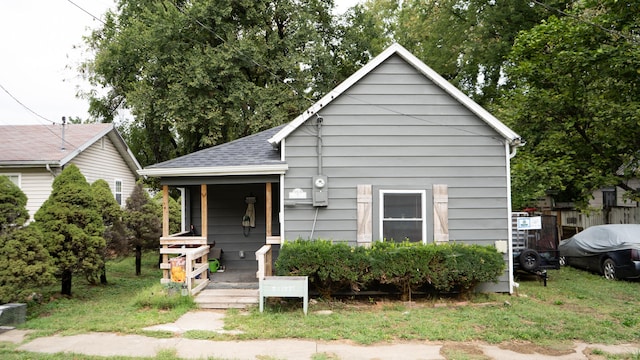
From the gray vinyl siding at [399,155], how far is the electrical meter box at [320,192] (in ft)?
0.47

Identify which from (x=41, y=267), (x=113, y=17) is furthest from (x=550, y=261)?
(x=113, y=17)

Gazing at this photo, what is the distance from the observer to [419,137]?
8.41 meters

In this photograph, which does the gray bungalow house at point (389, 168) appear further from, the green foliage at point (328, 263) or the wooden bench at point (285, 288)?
the wooden bench at point (285, 288)

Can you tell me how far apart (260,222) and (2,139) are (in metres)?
12.0

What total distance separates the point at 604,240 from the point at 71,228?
40.2ft

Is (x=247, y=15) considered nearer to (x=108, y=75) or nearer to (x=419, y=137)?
(x=108, y=75)

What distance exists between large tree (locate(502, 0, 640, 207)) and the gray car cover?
207 cm

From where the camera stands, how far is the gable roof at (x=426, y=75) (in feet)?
27.0

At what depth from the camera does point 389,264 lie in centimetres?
746

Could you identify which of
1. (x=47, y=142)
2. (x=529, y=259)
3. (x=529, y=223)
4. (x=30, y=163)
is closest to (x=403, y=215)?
(x=529, y=223)

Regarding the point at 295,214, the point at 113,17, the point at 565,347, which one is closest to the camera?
the point at 565,347

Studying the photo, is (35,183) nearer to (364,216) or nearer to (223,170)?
(223,170)

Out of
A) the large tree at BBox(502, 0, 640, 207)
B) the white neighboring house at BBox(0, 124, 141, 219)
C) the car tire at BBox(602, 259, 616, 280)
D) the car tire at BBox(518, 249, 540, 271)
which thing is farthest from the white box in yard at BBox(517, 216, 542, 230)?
the white neighboring house at BBox(0, 124, 141, 219)

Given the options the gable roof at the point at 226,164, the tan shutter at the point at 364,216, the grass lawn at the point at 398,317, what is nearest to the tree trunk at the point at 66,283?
the grass lawn at the point at 398,317
